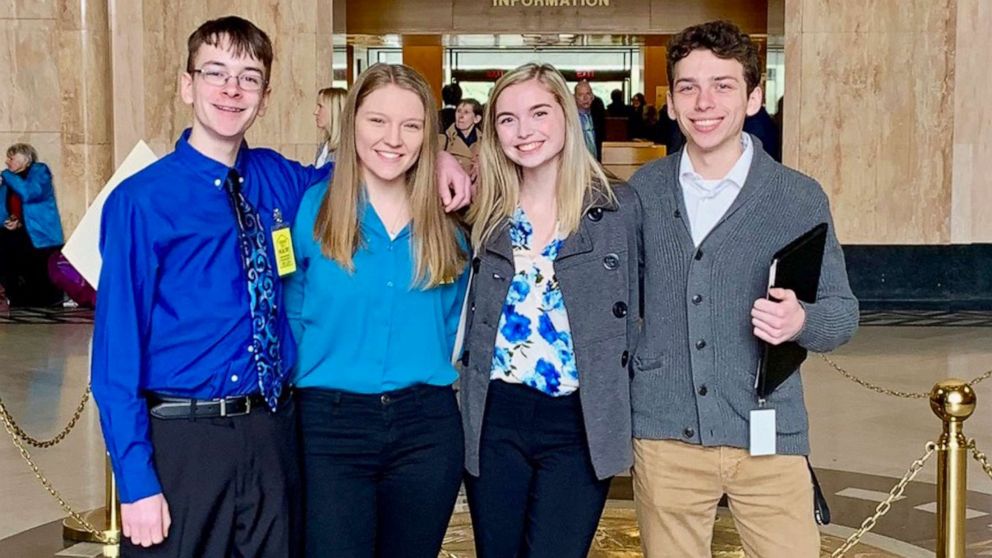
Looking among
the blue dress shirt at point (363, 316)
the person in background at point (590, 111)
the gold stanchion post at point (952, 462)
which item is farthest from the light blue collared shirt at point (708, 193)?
the person in background at point (590, 111)

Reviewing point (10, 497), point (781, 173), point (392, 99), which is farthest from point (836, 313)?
point (10, 497)

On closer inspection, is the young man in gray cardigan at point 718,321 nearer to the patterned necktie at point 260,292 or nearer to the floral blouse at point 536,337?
the floral blouse at point 536,337

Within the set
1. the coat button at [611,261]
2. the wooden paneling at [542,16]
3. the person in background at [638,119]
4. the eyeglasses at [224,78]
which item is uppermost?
the wooden paneling at [542,16]

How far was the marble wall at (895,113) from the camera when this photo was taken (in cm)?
1379

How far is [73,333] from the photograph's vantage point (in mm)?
12875

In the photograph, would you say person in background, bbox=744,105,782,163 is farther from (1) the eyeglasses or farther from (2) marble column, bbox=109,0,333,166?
(1) the eyeglasses

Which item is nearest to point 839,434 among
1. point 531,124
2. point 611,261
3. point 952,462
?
point 952,462

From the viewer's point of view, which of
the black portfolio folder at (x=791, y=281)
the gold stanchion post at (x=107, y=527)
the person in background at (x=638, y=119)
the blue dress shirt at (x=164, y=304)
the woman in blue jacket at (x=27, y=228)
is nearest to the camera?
the blue dress shirt at (x=164, y=304)

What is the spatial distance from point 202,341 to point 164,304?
0.42ft

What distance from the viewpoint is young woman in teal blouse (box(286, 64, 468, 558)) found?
347cm

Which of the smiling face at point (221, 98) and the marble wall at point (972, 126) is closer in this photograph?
the smiling face at point (221, 98)

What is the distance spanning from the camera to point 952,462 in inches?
188

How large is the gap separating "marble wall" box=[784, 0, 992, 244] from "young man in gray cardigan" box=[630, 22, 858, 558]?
1070cm

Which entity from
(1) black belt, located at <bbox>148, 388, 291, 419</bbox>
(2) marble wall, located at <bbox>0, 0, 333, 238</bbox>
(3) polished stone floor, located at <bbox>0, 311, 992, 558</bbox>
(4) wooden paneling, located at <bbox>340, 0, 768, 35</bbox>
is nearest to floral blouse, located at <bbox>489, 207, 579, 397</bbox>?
(1) black belt, located at <bbox>148, 388, 291, 419</bbox>
